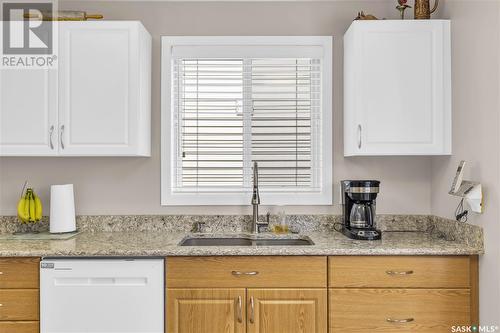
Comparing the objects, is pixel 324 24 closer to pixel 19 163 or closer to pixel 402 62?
pixel 402 62

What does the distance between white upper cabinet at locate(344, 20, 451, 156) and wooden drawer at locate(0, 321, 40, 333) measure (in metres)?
1.99

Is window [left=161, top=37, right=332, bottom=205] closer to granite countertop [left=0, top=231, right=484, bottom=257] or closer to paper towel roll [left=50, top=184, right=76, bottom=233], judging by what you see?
granite countertop [left=0, top=231, right=484, bottom=257]

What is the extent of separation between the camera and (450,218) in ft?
8.07

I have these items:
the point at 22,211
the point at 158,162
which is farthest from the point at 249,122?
the point at 22,211

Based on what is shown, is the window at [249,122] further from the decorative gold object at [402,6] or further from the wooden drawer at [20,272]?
the wooden drawer at [20,272]

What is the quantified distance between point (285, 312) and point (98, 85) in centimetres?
164

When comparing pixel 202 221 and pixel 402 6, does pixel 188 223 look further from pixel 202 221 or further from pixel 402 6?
pixel 402 6

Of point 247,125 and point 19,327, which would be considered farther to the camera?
point 247,125

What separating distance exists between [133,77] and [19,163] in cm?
103

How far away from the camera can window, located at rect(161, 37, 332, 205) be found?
2.79 meters

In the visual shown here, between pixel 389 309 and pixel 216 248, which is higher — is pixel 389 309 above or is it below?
below

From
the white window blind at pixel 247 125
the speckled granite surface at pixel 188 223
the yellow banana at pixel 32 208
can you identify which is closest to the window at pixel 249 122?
the white window blind at pixel 247 125

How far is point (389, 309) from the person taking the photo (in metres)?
2.14

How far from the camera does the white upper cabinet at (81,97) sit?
245 centimetres
